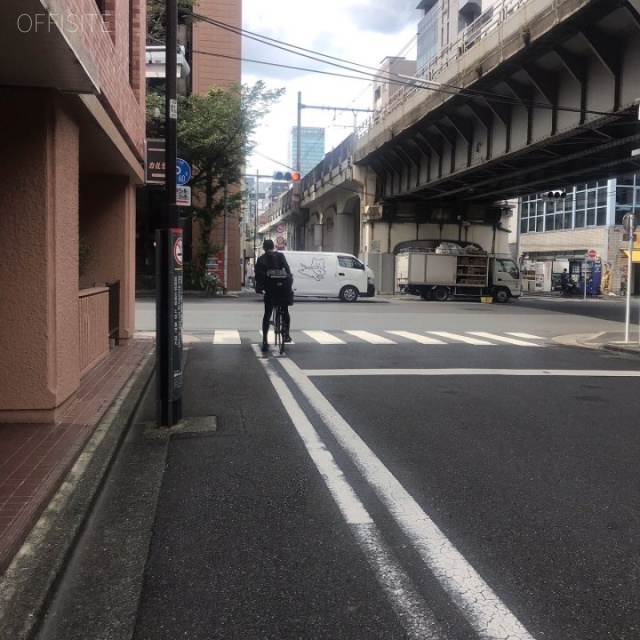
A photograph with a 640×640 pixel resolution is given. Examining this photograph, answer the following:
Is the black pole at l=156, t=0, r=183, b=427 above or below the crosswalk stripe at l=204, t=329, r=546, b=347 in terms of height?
above

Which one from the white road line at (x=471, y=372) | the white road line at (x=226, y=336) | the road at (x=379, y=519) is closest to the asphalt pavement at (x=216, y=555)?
the road at (x=379, y=519)

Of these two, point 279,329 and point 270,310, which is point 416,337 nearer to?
point 279,329

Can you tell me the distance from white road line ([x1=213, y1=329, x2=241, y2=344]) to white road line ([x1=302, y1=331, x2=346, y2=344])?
5.52 feet

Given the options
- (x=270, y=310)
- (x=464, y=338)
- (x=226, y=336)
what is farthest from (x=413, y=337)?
(x=270, y=310)

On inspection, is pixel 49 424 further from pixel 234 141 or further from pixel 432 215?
pixel 432 215

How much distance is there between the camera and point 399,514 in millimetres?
4148

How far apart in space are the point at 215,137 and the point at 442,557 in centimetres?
2794

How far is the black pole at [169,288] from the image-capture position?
5.91m

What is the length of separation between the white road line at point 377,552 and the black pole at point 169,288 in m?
1.32

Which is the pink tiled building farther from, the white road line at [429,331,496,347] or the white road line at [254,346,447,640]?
the white road line at [429,331,496,347]

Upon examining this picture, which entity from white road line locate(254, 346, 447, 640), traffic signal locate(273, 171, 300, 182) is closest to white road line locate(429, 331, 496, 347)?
white road line locate(254, 346, 447, 640)

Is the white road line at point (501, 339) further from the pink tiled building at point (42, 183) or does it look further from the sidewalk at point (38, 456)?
the pink tiled building at point (42, 183)

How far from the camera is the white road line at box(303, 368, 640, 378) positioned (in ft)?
31.5

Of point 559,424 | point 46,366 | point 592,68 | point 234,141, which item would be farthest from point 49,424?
point 234,141
